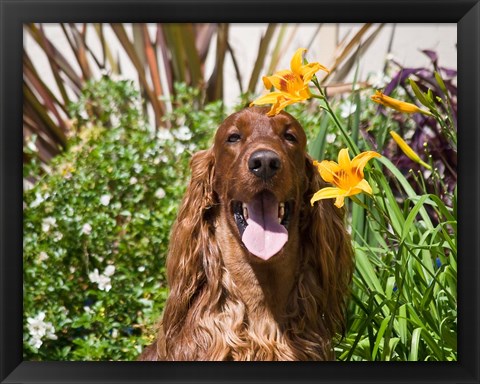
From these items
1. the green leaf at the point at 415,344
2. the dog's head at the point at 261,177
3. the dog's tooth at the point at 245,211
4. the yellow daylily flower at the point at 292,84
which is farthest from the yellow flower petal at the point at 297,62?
the green leaf at the point at 415,344

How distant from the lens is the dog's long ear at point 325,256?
4059 mm

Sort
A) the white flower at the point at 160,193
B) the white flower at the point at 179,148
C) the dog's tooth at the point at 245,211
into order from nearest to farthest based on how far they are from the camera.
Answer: the dog's tooth at the point at 245,211 < the white flower at the point at 160,193 < the white flower at the point at 179,148

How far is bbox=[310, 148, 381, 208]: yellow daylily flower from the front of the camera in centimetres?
373

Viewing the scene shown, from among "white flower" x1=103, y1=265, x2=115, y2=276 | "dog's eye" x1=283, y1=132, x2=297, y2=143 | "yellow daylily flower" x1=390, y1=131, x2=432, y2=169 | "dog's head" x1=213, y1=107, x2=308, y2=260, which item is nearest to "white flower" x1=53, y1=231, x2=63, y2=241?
"white flower" x1=103, y1=265, x2=115, y2=276

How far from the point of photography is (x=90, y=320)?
4977 mm

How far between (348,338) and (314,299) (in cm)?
45

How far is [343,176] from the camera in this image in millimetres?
3770

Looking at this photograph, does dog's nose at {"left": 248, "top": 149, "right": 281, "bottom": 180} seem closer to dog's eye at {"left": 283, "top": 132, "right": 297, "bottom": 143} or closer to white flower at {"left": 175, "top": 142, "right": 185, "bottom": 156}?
dog's eye at {"left": 283, "top": 132, "right": 297, "bottom": 143}

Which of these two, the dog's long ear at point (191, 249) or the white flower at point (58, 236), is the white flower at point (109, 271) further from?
the dog's long ear at point (191, 249)

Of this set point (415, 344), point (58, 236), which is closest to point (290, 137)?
point (415, 344)

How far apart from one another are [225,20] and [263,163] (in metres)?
0.64

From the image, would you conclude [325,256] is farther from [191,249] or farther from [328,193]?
[191,249]

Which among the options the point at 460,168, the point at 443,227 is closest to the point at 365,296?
the point at 443,227

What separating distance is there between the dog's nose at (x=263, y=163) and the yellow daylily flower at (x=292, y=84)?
192 mm
